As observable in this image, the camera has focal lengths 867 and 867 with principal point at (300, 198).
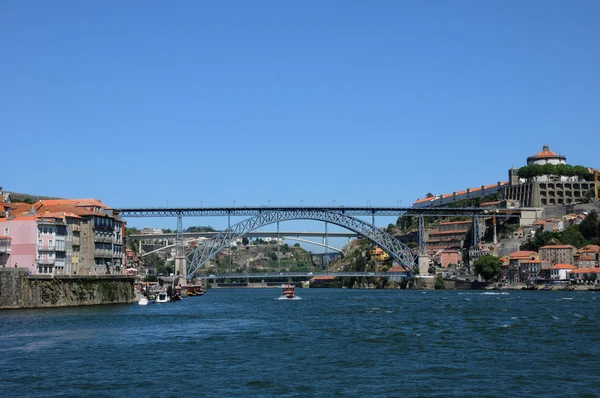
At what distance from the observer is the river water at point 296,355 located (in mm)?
24047

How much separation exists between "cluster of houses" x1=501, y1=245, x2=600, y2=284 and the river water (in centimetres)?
5424

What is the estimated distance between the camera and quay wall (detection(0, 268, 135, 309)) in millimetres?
48531

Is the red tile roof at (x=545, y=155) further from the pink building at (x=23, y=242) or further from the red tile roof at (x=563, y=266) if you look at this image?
the pink building at (x=23, y=242)

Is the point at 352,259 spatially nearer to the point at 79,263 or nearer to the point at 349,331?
the point at 79,263

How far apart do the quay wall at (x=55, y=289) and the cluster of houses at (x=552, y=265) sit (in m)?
58.5

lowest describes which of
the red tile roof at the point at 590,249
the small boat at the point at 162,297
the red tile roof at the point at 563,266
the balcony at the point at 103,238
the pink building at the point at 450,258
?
the small boat at the point at 162,297

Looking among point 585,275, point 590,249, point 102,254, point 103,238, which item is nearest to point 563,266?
point 585,275

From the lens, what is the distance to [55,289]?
5209cm

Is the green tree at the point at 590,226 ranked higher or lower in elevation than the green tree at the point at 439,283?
higher

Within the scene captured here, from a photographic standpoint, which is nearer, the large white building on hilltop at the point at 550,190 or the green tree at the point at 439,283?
the green tree at the point at 439,283

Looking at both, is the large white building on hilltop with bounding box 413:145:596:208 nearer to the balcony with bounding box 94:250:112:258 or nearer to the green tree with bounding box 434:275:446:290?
the green tree with bounding box 434:275:446:290

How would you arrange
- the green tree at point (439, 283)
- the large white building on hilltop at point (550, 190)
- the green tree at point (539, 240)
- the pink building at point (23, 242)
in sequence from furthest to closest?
the large white building on hilltop at point (550, 190) → the green tree at point (439, 283) → the green tree at point (539, 240) → the pink building at point (23, 242)

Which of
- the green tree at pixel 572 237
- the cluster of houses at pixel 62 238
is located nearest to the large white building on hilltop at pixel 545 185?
the green tree at pixel 572 237

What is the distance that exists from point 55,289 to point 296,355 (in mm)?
25478
